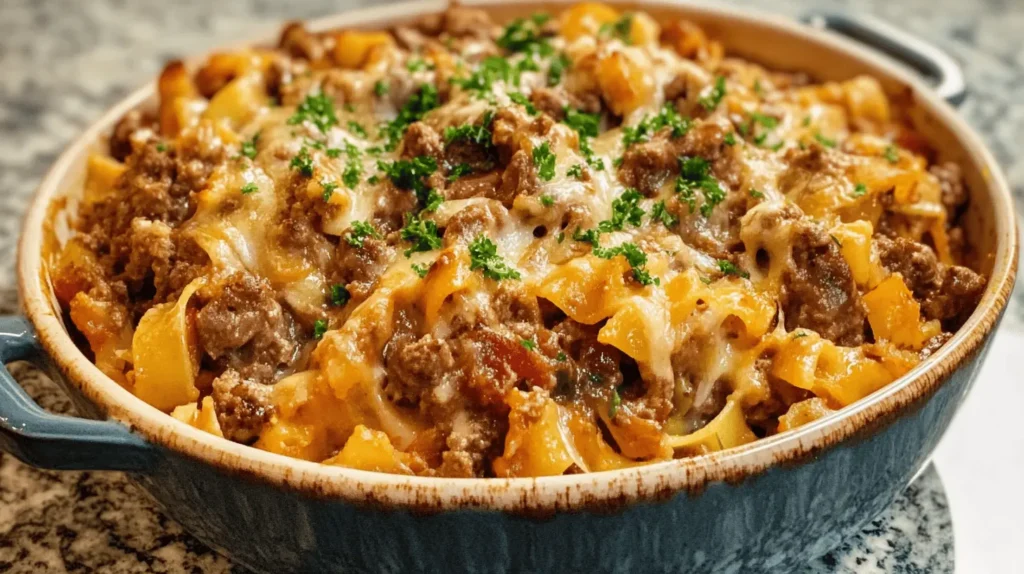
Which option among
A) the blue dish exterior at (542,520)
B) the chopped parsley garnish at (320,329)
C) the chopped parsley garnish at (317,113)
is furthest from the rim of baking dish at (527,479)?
the chopped parsley garnish at (317,113)

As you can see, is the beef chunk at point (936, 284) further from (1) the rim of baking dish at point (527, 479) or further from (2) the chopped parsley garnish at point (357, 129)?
(2) the chopped parsley garnish at point (357, 129)

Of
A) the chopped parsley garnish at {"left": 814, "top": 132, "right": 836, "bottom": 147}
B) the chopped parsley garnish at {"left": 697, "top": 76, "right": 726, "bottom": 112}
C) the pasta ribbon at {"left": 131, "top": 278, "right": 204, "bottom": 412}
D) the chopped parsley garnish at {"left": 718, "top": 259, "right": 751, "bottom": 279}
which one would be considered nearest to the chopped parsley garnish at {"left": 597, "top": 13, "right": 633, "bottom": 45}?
the chopped parsley garnish at {"left": 697, "top": 76, "right": 726, "bottom": 112}

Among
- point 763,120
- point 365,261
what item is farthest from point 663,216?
point 365,261

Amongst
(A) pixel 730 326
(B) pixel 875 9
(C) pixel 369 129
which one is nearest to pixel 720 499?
(A) pixel 730 326

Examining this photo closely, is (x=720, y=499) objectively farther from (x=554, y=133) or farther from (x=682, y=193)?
(x=554, y=133)

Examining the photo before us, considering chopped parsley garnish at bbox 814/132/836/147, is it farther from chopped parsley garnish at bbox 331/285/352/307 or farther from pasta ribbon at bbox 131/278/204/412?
pasta ribbon at bbox 131/278/204/412
